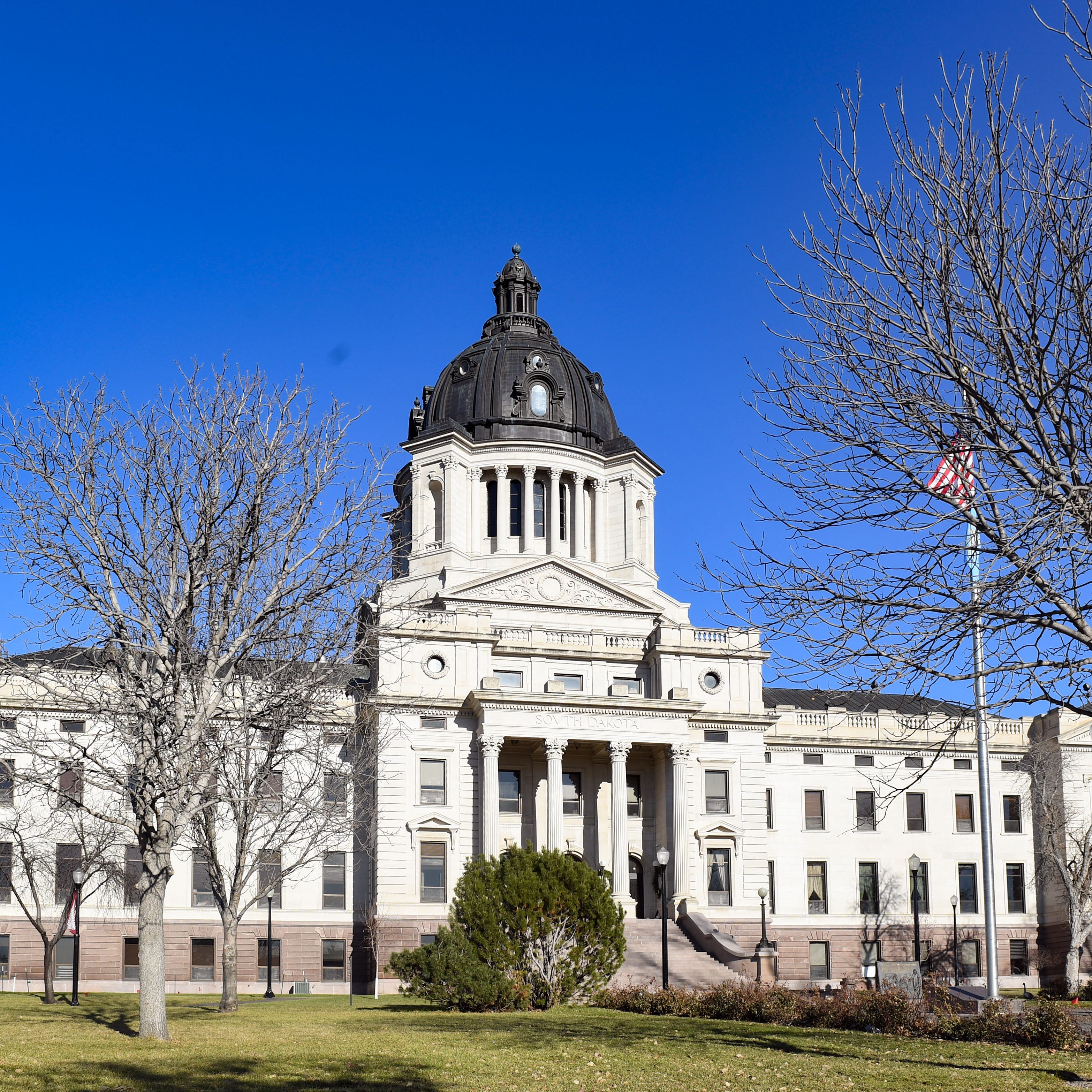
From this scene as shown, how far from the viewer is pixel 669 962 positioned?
47.5 metres

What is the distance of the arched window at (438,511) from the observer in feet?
227

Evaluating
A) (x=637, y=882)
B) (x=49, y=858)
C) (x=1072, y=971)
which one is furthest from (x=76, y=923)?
(x=1072, y=971)

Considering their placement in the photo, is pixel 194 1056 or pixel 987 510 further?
pixel 194 1056

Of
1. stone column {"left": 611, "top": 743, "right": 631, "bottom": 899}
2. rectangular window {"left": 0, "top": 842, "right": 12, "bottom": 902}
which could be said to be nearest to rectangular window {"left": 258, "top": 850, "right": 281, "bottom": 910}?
rectangular window {"left": 0, "top": 842, "right": 12, "bottom": 902}

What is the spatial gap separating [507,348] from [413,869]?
34213 mm

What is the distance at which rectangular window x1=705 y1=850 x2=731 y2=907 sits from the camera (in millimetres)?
56062

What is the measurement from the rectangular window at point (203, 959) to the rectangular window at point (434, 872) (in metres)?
8.99

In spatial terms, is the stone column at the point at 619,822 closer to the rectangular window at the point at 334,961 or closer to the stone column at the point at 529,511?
the rectangular window at the point at 334,961

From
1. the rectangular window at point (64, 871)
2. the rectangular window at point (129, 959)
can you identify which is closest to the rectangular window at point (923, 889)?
the rectangular window at point (129, 959)

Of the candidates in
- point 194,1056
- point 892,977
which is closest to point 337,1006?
point 892,977

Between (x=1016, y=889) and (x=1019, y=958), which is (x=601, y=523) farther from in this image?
(x=1019, y=958)

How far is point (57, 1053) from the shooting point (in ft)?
60.0

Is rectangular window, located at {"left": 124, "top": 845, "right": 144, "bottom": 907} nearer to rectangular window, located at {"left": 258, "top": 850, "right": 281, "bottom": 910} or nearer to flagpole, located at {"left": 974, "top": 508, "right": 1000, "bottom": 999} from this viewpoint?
rectangular window, located at {"left": 258, "top": 850, "right": 281, "bottom": 910}

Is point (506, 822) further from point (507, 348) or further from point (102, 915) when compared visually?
point (507, 348)
